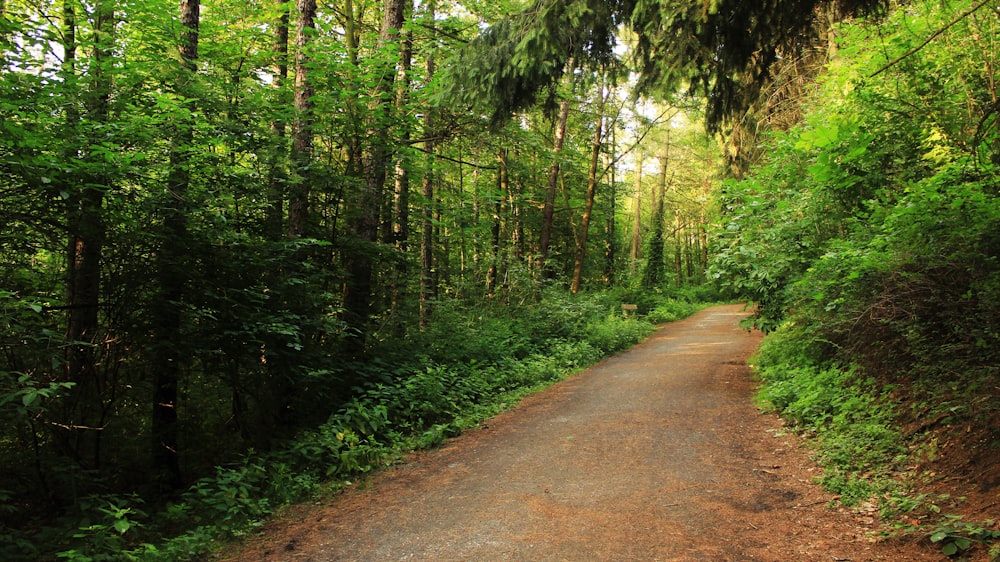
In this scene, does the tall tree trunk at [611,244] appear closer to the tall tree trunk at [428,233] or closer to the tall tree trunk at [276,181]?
the tall tree trunk at [428,233]

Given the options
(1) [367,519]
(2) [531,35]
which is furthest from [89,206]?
(2) [531,35]

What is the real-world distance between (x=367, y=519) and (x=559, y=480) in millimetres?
1791

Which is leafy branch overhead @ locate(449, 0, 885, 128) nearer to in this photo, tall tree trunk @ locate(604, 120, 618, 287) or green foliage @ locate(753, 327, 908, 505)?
green foliage @ locate(753, 327, 908, 505)

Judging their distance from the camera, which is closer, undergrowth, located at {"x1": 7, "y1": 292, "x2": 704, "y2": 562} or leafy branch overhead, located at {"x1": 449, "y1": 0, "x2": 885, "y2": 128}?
undergrowth, located at {"x1": 7, "y1": 292, "x2": 704, "y2": 562}

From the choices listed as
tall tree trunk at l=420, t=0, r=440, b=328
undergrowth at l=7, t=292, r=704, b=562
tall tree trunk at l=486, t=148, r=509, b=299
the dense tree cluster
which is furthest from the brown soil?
tall tree trunk at l=486, t=148, r=509, b=299

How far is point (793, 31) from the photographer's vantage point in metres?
4.88

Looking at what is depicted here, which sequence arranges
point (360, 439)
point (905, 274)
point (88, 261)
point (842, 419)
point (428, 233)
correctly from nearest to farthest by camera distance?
point (905, 274)
point (842, 419)
point (88, 261)
point (360, 439)
point (428, 233)

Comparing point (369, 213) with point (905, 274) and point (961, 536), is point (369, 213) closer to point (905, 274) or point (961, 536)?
point (905, 274)

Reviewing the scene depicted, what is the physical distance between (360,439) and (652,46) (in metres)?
5.78

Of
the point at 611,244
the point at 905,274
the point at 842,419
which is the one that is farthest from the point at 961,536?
the point at 611,244

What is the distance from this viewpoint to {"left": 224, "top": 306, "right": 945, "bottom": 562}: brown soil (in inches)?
135

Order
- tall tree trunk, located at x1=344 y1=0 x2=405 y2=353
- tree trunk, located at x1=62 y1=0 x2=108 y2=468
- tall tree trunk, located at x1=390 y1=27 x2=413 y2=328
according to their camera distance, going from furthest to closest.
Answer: tall tree trunk, located at x1=390 y1=27 x2=413 y2=328, tall tree trunk, located at x1=344 y1=0 x2=405 y2=353, tree trunk, located at x1=62 y1=0 x2=108 y2=468

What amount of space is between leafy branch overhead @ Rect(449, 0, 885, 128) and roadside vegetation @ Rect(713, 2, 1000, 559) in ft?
3.10

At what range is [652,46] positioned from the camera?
5699 millimetres
